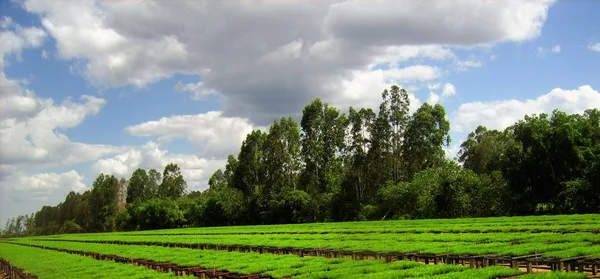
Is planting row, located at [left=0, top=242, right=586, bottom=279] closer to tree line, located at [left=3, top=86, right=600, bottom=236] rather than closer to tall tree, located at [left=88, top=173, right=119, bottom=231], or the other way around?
tree line, located at [left=3, top=86, right=600, bottom=236]

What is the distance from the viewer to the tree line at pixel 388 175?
5638 centimetres

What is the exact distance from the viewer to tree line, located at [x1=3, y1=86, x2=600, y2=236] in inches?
2219

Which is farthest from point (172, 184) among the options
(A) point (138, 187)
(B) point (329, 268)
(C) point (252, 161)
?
(B) point (329, 268)

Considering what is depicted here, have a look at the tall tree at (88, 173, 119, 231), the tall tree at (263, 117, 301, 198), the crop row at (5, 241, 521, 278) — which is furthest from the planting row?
the tall tree at (88, 173, 119, 231)

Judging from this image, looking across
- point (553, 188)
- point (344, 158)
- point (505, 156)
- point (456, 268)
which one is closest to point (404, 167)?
point (344, 158)

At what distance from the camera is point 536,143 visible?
57.6 metres

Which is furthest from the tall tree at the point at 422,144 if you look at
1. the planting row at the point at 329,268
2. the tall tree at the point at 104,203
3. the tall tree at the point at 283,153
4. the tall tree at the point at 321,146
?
the tall tree at the point at 104,203

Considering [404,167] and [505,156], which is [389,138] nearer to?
[404,167]

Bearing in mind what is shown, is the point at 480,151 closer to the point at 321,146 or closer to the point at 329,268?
the point at 321,146

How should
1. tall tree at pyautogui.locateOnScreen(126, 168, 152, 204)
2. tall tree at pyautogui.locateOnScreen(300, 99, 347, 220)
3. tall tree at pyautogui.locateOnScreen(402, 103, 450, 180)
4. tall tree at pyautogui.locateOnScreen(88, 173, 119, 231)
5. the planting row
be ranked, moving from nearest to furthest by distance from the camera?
1. the planting row
2. tall tree at pyautogui.locateOnScreen(402, 103, 450, 180)
3. tall tree at pyautogui.locateOnScreen(300, 99, 347, 220)
4. tall tree at pyautogui.locateOnScreen(88, 173, 119, 231)
5. tall tree at pyautogui.locateOnScreen(126, 168, 152, 204)

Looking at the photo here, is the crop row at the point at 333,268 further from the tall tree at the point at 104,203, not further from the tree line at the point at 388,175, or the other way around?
the tall tree at the point at 104,203

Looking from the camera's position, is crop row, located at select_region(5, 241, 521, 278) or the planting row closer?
the planting row

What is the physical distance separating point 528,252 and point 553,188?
3930cm

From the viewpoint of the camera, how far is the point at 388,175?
3408 inches
